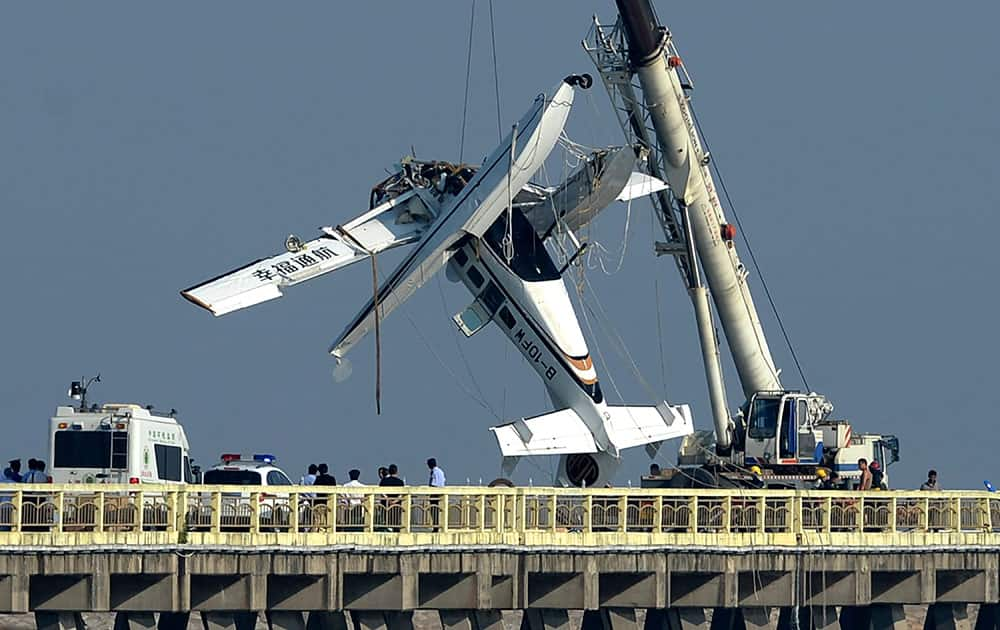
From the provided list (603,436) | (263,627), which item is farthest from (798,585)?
(263,627)

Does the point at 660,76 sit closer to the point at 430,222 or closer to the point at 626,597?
the point at 430,222

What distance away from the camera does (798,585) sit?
1954 inches

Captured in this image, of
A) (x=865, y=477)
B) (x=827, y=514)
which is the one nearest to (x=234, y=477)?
A: (x=827, y=514)

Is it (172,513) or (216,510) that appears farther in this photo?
(216,510)

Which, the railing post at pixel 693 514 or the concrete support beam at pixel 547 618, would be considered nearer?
the concrete support beam at pixel 547 618

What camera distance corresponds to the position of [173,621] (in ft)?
168

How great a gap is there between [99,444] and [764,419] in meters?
18.5

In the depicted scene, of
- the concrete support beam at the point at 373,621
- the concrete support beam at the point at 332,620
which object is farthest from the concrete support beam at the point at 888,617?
the concrete support beam at the point at 332,620

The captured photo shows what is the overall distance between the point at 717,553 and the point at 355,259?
1295cm

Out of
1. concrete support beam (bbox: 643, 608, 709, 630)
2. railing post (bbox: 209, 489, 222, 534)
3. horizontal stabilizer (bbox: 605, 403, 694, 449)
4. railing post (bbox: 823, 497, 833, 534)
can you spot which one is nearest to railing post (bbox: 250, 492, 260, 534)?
railing post (bbox: 209, 489, 222, 534)

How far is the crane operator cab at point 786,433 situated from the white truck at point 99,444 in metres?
17.2

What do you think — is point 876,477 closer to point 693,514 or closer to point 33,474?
point 693,514

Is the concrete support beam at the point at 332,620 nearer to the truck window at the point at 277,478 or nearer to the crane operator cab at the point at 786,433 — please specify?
the truck window at the point at 277,478

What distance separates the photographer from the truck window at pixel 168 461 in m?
51.5
